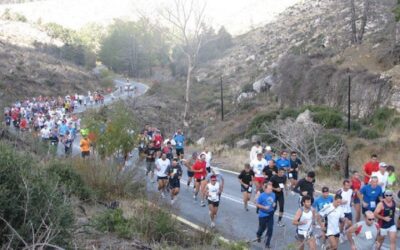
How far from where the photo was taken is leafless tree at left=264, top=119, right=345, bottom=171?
73.5ft

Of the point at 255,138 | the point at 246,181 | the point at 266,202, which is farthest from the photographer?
the point at 255,138

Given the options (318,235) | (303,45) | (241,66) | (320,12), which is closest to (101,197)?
(318,235)

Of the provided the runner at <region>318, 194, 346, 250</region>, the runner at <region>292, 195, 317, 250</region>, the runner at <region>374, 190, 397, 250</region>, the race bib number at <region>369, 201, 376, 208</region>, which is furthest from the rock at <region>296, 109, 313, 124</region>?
the runner at <region>292, 195, 317, 250</region>

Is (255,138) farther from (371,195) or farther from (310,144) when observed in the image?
(371,195)

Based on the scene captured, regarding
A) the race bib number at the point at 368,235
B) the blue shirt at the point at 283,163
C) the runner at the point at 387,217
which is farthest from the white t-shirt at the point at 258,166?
the race bib number at the point at 368,235

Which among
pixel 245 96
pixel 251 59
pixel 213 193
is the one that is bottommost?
pixel 213 193

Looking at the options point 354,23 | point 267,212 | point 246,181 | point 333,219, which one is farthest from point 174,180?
point 354,23

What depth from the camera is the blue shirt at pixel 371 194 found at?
12062mm

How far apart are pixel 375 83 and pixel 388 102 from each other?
1752mm

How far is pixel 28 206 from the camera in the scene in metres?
7.33

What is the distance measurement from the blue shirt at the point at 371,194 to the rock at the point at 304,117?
14.8 meters

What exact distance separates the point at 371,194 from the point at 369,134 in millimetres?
14958

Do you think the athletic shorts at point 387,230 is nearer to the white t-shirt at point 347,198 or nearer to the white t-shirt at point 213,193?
the white t-shirt at point 347,198

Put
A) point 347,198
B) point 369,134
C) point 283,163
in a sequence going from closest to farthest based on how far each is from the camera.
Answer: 1. point 347,198
2. point 283,163
3. point 369,134
